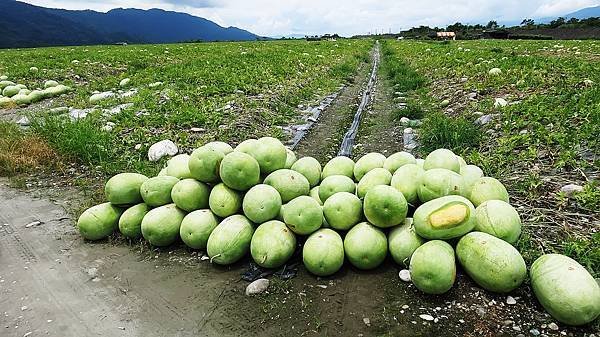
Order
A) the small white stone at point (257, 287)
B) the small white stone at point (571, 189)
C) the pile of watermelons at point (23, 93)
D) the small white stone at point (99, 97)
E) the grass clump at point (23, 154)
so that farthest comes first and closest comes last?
the pile of watermelons at point (23, 93) < the small white stone at point (99, 97) < the grass clump at point (23, 154) < the small white stone at point (571, 189) < the small white stone at point (257, 287)

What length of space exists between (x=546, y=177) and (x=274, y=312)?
11.5 ft

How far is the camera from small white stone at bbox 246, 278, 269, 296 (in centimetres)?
321

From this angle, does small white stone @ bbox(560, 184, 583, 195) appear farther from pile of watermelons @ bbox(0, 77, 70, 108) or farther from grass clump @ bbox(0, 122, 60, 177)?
pile of watermelons @ bbox(0, 77, 70, 108)

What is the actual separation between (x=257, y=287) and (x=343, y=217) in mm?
912

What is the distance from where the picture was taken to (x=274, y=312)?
3004 mm

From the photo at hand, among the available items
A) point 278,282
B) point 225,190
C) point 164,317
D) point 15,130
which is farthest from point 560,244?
point 15,130

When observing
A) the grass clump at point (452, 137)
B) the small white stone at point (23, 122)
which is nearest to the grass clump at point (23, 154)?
the small white stone at point (23, 122)

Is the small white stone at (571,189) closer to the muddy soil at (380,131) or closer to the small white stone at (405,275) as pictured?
the small white stone at (405,275)

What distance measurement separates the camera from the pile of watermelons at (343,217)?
2.92 metres

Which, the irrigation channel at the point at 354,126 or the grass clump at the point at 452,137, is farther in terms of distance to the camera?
the irrigation channel at the point at 354,126

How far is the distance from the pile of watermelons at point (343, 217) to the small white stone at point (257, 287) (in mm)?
165

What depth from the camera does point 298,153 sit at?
6.85 m

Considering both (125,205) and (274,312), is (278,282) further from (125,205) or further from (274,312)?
(125,205)

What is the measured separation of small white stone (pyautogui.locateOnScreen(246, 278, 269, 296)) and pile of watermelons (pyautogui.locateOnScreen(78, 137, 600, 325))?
0.16m
